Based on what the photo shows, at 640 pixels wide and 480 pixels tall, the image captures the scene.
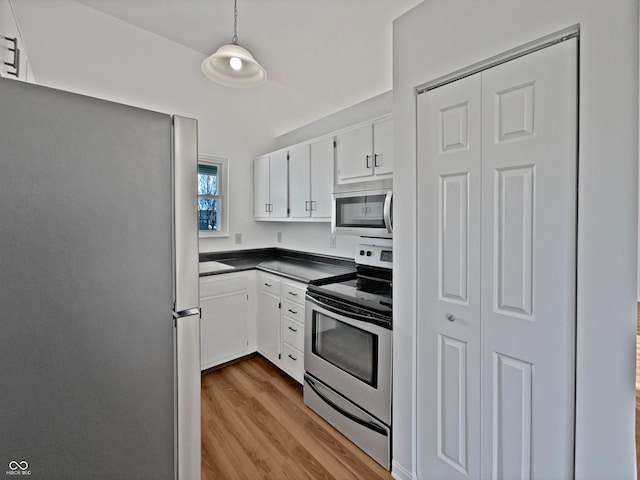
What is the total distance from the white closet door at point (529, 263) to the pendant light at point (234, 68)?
1.38 meters

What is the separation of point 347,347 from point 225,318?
1387mm

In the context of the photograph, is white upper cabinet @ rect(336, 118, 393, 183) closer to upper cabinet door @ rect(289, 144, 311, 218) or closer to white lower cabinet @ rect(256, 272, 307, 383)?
upper cabinet door @ rect(289, 144, 311, 218)

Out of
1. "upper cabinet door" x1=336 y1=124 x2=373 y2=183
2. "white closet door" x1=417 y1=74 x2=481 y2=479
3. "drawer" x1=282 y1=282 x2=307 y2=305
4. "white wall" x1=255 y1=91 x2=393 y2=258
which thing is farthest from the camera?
"white wall" x1=255 y1=91 x2=393 y2=258

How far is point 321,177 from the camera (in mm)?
2793

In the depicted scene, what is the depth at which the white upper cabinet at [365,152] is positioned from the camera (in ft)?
7.18

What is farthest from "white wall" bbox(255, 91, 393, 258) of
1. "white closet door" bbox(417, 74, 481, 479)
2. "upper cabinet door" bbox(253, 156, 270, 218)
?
"white closet door" bbox(417, 74, 481, 479)

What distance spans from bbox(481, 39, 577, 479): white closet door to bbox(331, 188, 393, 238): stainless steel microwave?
709 mm

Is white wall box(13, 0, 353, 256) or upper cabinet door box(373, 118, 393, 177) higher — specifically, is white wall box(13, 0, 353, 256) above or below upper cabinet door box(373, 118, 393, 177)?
above

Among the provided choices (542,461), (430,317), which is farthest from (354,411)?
(542,461)

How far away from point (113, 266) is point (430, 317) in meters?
1.39

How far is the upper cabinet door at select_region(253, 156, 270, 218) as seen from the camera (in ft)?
11.6

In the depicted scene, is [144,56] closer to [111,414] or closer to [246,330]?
[246,330]

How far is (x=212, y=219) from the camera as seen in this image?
3.44m

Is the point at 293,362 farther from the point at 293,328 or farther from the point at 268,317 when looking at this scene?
the point at 268,317
